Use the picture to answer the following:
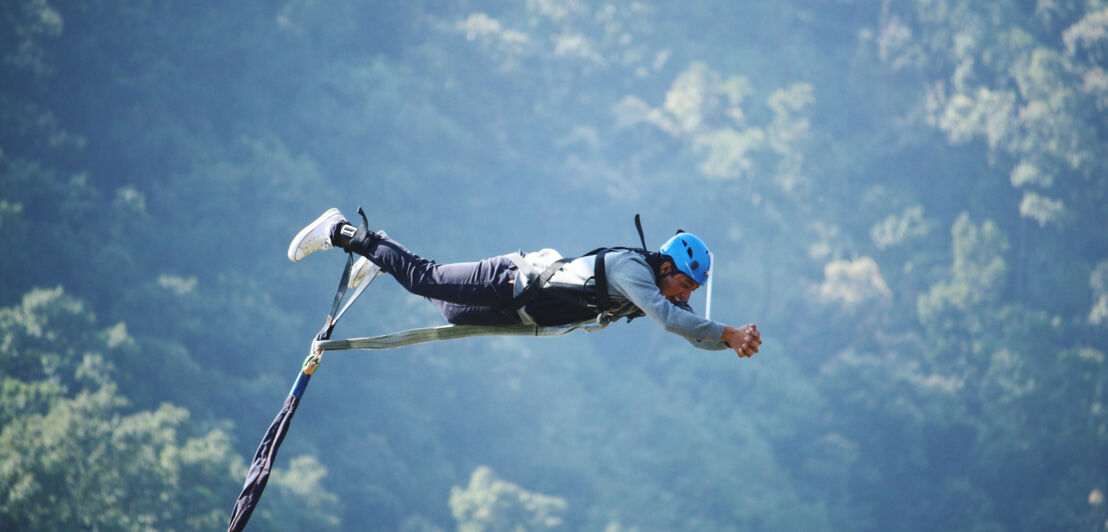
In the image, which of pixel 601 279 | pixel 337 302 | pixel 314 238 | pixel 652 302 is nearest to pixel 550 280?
pixel 601 279

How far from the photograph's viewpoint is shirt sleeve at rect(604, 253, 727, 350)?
12.3ft

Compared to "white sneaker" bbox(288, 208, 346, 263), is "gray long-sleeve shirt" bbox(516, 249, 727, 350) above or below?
below

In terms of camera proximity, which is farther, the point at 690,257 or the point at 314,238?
the point at 314,238

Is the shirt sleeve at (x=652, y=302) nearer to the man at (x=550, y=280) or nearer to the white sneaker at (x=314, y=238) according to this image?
the man at (x=550, y=280)

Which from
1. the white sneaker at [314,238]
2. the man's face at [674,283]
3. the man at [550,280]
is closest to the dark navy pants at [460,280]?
the man at [550,280]

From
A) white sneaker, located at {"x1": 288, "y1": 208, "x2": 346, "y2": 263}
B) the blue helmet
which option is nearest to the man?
the blue helmet

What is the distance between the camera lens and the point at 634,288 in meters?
3.96

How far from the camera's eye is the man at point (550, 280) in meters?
4.10

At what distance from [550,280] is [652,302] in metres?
0.49

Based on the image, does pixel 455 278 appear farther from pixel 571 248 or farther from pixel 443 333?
pixel 571 248

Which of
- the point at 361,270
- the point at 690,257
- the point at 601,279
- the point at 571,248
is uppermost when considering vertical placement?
the point at 571,248

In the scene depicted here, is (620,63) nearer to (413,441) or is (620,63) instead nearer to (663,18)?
(663,18)

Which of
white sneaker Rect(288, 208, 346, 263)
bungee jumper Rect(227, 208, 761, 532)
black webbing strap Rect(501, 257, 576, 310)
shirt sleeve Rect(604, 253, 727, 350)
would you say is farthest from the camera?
white sneaker Rect(288, 208, 346, 263)

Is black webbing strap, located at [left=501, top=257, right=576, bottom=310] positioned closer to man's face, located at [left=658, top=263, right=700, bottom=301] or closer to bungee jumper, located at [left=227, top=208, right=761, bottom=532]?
bungee jumper, located at [left=227, top=208, right=761, bottom=532]
